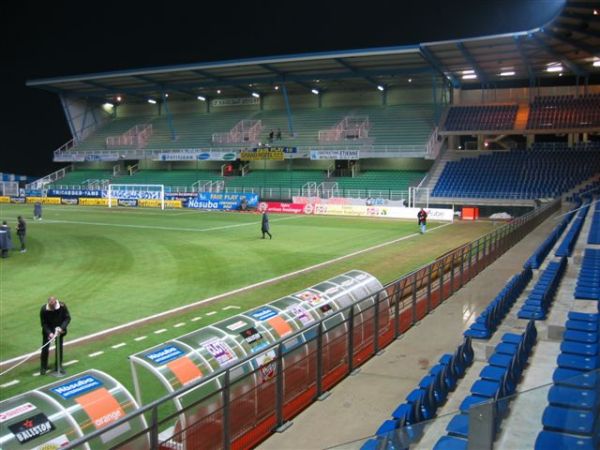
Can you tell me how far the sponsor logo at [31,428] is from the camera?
17.6 feet

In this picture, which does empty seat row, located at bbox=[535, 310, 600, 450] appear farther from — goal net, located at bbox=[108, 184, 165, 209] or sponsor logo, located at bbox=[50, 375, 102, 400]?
goal net, located at bbox=[108, 184, 165, 209]

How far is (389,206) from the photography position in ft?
159

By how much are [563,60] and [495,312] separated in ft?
154

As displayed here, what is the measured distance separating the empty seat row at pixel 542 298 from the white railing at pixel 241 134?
173ft

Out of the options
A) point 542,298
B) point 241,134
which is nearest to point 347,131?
point 241,134

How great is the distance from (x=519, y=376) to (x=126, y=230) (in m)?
31.0

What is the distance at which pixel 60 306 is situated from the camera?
11.4 meters

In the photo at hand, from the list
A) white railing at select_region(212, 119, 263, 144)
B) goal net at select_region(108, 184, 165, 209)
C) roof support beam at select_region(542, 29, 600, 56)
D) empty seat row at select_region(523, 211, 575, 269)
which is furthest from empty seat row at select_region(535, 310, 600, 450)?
white railing at select_region(212, 119, 263, 144)

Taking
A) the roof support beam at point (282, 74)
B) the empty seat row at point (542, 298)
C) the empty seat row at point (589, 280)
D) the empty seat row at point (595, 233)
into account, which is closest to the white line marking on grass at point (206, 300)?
the empty seat row at point (542, 298)

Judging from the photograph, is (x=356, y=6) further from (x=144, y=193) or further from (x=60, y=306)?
(x=60, y=306)

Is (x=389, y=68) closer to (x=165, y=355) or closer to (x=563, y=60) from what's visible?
(x=563, y=60)

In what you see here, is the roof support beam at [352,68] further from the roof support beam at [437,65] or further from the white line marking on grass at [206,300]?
the white line marking on grass at [206,300]

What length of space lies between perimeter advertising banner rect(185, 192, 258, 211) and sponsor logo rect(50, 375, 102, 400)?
47.7m

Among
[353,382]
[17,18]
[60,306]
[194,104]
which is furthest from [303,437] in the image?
[194,104]
